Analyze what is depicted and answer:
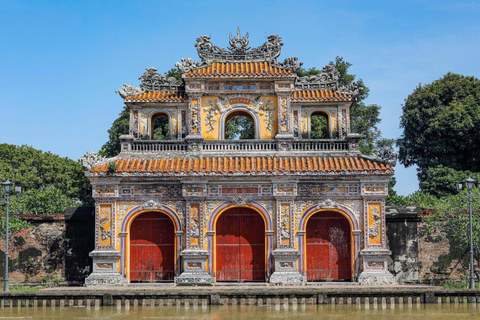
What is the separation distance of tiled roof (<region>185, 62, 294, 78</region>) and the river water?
11264 mm

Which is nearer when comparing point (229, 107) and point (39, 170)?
point (229, 107)

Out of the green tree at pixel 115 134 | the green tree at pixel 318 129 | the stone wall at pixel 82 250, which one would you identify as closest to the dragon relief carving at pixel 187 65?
the stone wall at pixel 82 250

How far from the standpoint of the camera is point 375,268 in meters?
26.5

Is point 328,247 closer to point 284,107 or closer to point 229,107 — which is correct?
point 284,107

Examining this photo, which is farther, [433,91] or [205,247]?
[433,91]

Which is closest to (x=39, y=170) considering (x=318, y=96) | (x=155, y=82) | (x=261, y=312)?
(x=155, y=82)

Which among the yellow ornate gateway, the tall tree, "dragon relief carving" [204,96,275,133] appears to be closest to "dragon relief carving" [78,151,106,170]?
the yellow ornate gateway

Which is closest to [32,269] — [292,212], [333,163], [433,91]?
[292,212]

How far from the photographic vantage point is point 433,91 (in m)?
50.1

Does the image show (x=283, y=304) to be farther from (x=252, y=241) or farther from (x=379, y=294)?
(x=252, y=241)

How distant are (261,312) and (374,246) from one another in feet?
27.2

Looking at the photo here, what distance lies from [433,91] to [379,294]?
32.6 metres

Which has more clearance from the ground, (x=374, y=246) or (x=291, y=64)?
(x=291, y=64)

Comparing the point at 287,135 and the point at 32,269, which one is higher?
the point at 287,135
